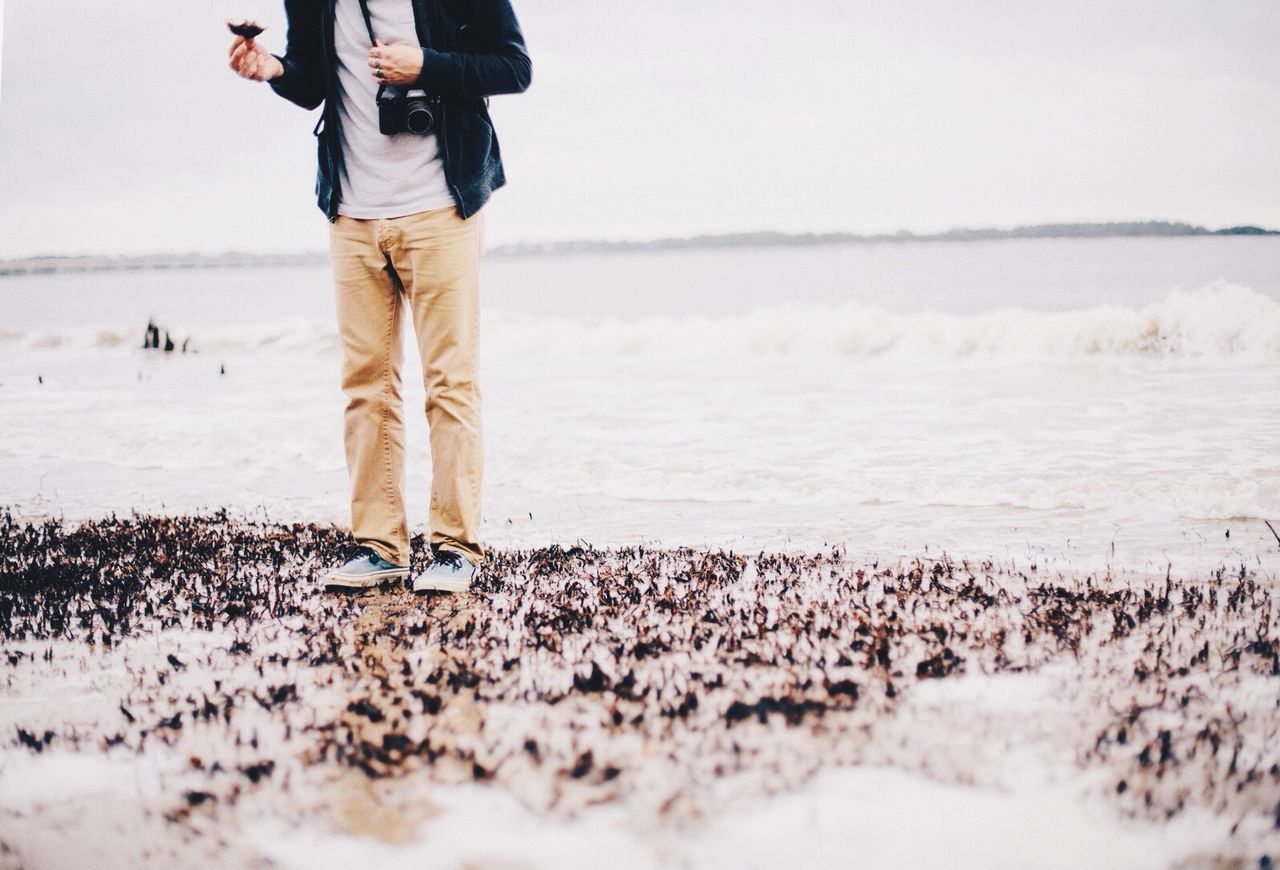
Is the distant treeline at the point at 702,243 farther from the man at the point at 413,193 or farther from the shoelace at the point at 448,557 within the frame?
the shoelace at the point at 448,557

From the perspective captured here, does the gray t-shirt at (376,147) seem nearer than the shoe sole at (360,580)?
Yes

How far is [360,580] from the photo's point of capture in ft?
13.2

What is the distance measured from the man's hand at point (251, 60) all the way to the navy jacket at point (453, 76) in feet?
0.20

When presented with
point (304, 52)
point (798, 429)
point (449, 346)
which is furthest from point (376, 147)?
point (798, 429)

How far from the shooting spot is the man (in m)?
3.83

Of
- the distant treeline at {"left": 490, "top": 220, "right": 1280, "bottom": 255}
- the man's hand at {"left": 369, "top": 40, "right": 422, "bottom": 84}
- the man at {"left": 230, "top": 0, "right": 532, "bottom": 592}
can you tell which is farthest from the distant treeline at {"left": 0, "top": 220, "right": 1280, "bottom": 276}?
the man's hand at {"left": 369, "top": 40, "right": 422, "bottom": 84}

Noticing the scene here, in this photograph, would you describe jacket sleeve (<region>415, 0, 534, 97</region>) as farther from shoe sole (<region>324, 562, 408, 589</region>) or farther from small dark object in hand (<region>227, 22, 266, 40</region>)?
shoe sole (<region>324, 562, 408, 589</region>)

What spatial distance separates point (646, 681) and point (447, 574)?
135 cm

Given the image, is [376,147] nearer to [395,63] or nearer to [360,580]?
[395,63]

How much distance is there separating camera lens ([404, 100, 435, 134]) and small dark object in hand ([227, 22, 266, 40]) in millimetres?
671

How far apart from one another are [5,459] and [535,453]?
4.53 m

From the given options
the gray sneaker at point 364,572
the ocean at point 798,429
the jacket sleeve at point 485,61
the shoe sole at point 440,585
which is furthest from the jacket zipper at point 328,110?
the ocean at point 798,429

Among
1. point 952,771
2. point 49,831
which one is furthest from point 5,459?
point 952,771

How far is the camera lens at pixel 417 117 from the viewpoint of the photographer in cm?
375
